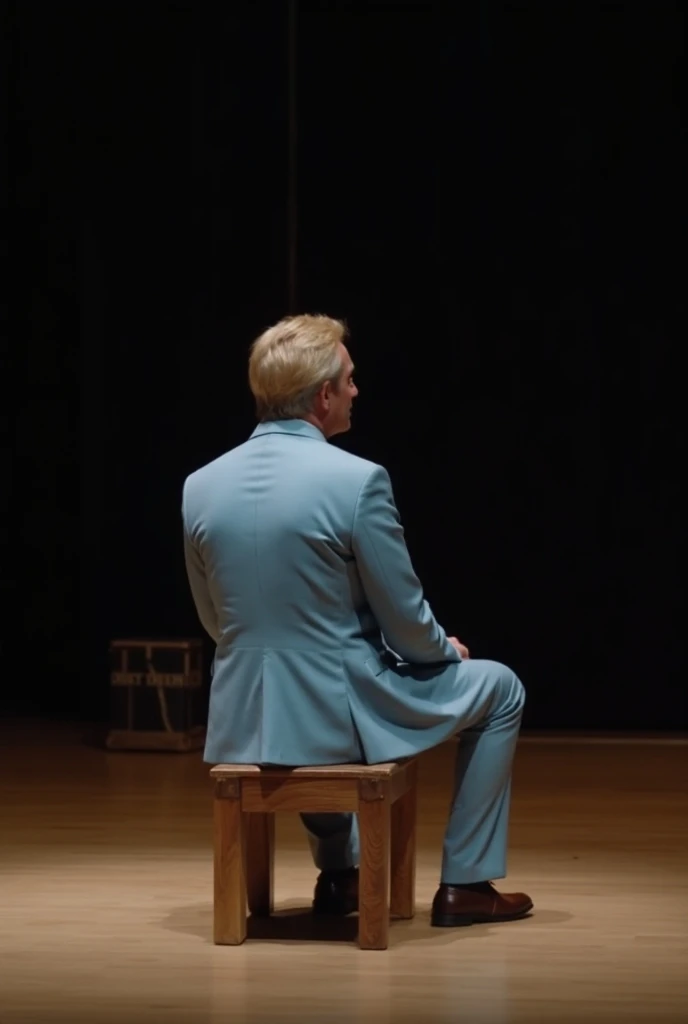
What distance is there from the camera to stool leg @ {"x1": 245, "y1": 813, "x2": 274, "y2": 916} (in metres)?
3.74

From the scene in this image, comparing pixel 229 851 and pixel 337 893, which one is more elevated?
pixel 229 851

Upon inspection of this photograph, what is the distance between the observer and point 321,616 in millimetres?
3486

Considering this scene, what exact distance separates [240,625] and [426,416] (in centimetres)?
A: 308

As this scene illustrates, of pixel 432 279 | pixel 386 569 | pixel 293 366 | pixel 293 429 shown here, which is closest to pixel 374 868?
pixel 386 569

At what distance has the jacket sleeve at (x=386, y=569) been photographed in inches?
136

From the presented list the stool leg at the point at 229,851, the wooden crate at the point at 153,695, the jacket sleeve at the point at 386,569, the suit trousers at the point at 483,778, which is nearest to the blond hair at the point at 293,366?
the jacket sleeve at the point at 386,569

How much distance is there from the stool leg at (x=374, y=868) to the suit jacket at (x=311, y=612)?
0.31ft

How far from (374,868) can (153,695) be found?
3.07 metres

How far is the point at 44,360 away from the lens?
23.4 feet

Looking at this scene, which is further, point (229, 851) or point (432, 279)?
point (432, 279)

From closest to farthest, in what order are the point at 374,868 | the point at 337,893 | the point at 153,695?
the point at 374,868, the point at 337,893, the point at 153,695

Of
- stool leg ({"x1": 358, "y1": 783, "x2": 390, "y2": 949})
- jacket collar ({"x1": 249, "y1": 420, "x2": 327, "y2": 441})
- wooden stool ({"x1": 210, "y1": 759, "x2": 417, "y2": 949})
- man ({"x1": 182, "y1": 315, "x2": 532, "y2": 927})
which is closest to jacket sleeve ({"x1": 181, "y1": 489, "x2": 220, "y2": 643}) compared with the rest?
man ({"x1": 182, "y1": 315, "x2": 532, "y2": 927})

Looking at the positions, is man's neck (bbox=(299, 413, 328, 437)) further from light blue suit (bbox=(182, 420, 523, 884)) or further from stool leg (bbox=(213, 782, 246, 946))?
stool leg (bbox=(213, 782, 246, 946))

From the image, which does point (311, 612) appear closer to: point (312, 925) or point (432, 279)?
point (312, 925)
